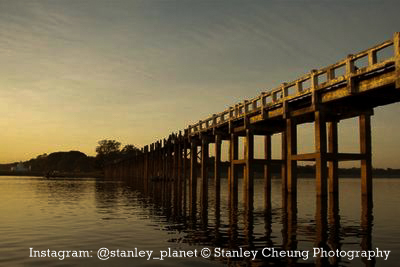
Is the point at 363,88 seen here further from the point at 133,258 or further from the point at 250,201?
the point at 133,258

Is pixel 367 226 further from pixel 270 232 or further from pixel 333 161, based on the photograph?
pixel 333 161

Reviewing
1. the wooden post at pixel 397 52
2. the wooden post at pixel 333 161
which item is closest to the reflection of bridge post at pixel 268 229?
the wooden post at pixel 397 52

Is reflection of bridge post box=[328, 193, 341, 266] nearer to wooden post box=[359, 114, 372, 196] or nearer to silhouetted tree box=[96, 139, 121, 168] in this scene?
wooden post box=[359, 114, 372, 196]

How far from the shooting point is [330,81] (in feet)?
64.4

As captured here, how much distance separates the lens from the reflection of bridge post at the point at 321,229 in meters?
8.98

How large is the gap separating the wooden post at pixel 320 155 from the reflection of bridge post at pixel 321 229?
1.93ft

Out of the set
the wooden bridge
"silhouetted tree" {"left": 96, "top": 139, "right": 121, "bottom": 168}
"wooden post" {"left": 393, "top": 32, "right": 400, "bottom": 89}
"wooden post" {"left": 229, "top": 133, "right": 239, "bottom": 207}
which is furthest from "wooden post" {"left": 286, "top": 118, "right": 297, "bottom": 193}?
"silhouetted tree" {"left": 96, "top": 139, "right": 121, "bottom": 168}

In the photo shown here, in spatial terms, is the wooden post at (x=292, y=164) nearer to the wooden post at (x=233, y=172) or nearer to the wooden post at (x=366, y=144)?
the wooden post at (x=366, y=144)

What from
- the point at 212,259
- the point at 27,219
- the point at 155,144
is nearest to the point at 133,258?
the point at 212,259

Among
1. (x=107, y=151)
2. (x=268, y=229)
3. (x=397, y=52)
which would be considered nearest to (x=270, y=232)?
(x=268, y=229)

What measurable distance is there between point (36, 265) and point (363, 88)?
1454 cm

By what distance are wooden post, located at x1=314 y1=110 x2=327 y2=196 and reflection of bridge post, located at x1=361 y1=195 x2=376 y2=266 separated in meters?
2.16

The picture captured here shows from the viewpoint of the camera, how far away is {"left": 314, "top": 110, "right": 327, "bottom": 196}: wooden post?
2006 centimetres

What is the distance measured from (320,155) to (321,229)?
7.00m
